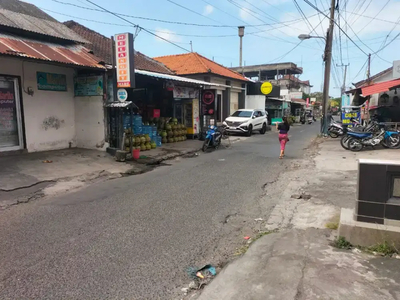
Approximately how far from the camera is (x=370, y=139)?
12.4 metres

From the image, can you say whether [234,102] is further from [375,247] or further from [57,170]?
[375,247]

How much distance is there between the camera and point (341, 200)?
5848 mm

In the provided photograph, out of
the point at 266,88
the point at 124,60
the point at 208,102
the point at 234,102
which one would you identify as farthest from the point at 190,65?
the point at 124,60

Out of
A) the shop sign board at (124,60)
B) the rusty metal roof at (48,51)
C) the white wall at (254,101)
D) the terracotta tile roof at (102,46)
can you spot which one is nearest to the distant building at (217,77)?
the white wall at (254,101)

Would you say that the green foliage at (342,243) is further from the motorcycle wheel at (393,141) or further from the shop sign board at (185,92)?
the shop sign board at (185,92)

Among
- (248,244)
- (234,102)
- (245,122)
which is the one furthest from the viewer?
(234,102)

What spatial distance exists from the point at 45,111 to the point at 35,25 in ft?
10.0

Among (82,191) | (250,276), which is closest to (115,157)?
(82,191)

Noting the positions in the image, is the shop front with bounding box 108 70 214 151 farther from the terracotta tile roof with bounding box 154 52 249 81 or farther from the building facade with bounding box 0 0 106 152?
the terracotta tile roof with bounding box 154 52 249 81

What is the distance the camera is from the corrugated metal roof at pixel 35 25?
9.70 meters

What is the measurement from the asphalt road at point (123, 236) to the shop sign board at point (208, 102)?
9738 mm

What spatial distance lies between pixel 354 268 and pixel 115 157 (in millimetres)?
8456

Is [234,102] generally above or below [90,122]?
above

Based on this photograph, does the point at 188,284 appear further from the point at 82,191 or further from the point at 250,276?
the point at 82,191
